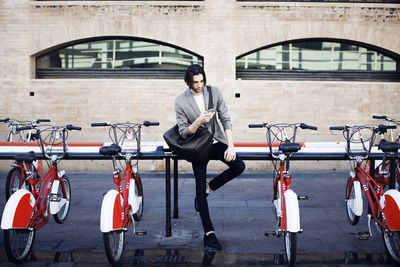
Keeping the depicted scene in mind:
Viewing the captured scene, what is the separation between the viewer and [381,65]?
10.8m

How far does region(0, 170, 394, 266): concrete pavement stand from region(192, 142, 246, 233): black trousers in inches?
15.5

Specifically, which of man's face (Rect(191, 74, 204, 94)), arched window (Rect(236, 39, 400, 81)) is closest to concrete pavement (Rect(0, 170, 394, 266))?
man's face (Rect(191, 74, 204, 94))

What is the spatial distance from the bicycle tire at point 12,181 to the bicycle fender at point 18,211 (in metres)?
1.95

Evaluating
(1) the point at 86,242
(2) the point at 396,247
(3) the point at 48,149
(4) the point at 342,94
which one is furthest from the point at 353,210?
(4) the point at 342,94

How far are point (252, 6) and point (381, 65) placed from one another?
153 inches

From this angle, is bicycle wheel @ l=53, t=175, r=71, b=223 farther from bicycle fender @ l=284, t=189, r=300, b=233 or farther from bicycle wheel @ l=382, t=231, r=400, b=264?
bicycle wheel @ l=382, t=231, r=400, b=264

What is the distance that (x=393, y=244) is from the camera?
4164 millimetres

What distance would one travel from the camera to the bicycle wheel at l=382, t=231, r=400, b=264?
399 centimetres

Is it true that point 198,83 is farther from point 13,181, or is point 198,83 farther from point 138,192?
point 13,181

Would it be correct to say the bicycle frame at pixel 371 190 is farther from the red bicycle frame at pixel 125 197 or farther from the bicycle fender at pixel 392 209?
the red bicycle frame at pixel 125 197

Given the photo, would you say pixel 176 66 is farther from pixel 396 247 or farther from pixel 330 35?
pixel 396 247

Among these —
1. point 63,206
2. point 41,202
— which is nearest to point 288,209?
point 41,202

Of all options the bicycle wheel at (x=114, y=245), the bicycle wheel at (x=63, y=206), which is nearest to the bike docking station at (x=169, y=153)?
the bicycle wheel at (x=63, y=206)

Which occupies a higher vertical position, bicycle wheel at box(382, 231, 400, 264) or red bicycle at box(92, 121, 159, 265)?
red bicycle at box(92, 121, 159, 265)
